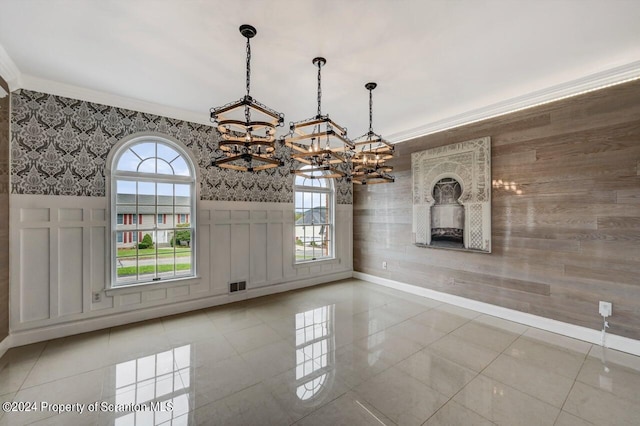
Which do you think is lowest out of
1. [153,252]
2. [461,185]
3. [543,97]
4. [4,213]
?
[153,252]

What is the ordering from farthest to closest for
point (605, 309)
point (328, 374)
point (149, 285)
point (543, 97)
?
point (149, 285), point (543, 97), point (605, 309), point (328, 374)

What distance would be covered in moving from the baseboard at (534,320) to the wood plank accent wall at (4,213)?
18.3 ft

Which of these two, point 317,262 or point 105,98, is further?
point 317,262

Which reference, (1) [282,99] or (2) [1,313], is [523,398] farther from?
(2) [1,313]

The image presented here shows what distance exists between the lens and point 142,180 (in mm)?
3969

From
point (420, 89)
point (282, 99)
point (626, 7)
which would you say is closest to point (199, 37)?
point (282, 99)

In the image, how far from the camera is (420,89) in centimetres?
356

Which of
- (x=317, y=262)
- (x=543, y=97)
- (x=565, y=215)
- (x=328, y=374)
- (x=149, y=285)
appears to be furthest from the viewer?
(x=317, y=262)

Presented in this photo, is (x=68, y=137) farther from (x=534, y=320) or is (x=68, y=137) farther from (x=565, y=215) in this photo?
(x=534, y=320)

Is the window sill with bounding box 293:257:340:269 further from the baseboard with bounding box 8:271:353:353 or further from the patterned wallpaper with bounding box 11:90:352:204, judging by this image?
the patterned wallpaper with bounding box 11:90:352:204

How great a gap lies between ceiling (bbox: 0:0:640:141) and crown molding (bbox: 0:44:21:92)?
0.02m

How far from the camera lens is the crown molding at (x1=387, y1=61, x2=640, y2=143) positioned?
2974 millimetres

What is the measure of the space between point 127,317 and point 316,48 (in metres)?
4.22

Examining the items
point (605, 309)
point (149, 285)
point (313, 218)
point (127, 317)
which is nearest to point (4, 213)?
point (149, 285)
